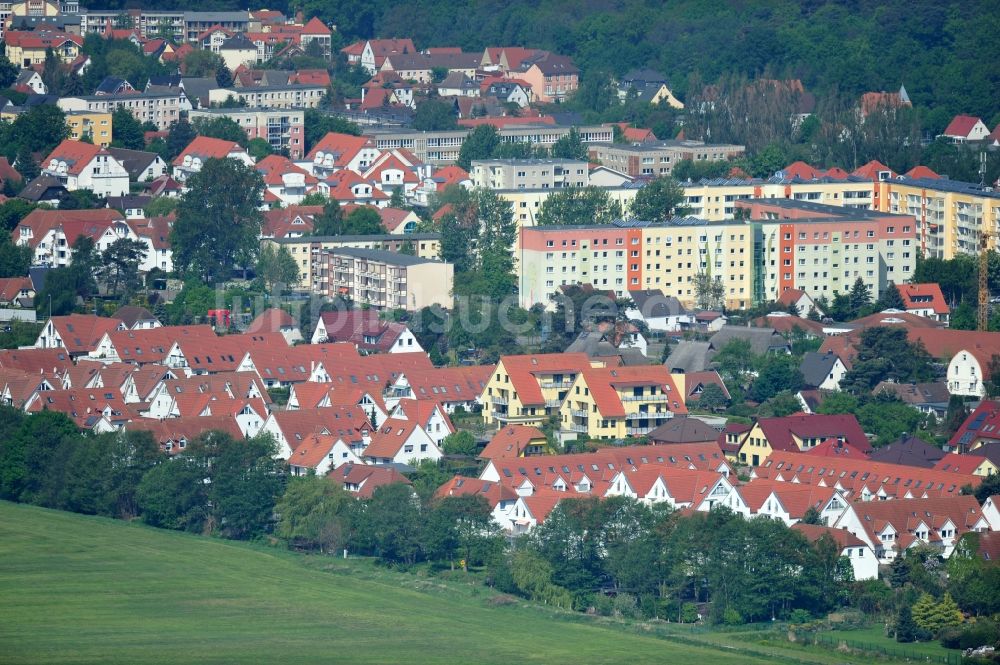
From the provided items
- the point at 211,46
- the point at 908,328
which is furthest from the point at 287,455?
the point at 211,46

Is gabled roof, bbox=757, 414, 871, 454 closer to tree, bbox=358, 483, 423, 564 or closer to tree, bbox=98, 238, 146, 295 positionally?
tree, bbox=358, 483, 423, 564

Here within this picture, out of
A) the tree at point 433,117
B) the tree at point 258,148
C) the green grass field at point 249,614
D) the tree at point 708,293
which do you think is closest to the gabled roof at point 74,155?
the tree at point 258,148

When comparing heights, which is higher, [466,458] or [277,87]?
[277,87]

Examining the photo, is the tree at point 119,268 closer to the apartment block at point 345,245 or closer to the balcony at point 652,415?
the apartment block at point 345,245

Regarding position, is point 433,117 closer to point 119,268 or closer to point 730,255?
point 730,255

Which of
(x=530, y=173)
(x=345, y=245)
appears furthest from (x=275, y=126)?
(x=345, y=245)

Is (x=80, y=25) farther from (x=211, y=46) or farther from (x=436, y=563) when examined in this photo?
(x=436, y=563)
